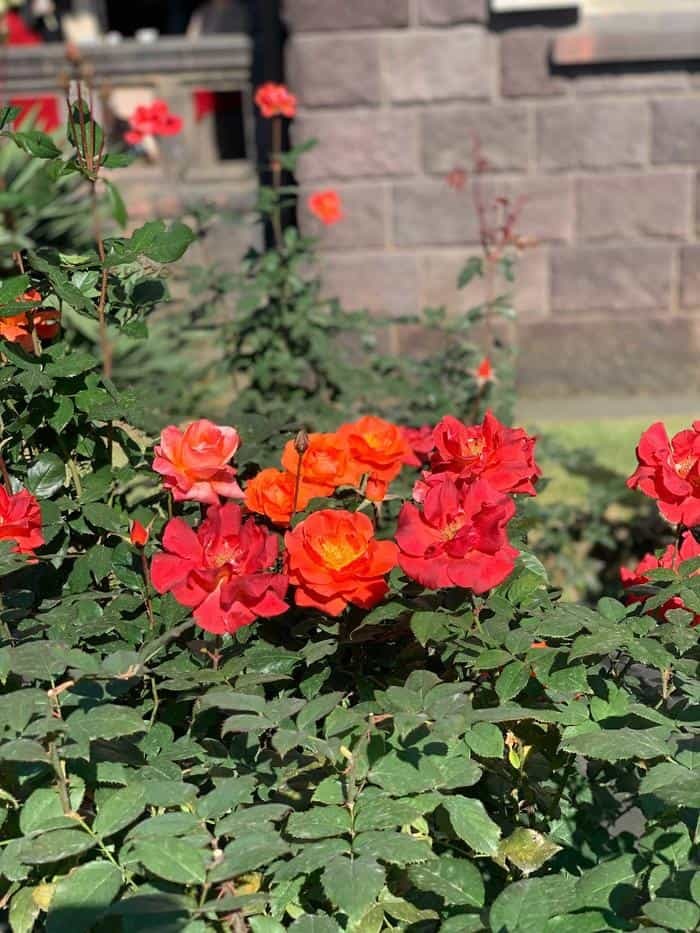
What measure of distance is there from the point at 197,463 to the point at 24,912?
1.94ft

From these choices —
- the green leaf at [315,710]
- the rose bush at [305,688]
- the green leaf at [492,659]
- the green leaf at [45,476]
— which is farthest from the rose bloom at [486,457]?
the green leaf at [45,476]

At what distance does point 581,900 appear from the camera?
1.27 meters

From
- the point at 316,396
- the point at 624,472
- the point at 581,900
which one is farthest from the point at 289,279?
the point at 581,900

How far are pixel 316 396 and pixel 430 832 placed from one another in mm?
2284

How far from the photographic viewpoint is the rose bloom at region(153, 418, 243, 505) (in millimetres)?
1571

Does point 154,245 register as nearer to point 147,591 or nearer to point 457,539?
point 147,591

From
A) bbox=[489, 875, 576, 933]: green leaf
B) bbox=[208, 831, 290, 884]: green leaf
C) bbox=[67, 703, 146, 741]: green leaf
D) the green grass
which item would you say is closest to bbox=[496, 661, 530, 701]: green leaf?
bbox=[489, 875, 576, 933]: green leaf

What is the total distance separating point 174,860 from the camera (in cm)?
122

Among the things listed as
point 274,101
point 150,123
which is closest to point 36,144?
point 274,101

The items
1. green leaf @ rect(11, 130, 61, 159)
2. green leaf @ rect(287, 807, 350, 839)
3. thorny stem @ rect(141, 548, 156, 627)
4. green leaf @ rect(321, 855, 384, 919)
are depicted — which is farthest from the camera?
green leaf @ rect(11, 130, 61, 159)

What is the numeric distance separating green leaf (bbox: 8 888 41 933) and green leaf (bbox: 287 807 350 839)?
13.4 inches

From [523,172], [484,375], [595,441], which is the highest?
[523,172]

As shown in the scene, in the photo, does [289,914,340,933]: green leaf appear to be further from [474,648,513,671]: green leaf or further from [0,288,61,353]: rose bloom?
[0,288,61,353]: rose bloom

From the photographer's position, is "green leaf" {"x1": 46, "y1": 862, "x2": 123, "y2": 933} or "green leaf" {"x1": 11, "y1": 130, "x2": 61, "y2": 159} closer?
"green leaf" {"x1": 46, "y1": 862, "x2": 123, "y2": 933}
